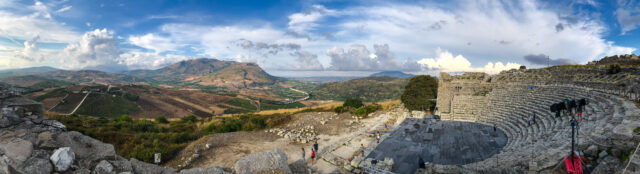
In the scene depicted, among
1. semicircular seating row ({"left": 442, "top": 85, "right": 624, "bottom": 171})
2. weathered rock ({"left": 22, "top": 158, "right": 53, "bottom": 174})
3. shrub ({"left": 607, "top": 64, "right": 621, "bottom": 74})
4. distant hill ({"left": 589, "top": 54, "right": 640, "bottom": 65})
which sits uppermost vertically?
distant hill ({"left": 589, "top": 54, "right": 640, "bottom": 65})

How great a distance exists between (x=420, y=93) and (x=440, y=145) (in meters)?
17.6

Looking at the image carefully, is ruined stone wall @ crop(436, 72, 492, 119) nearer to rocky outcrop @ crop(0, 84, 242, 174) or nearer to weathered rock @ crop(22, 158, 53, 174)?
rocky outcrop @ crop(0, 84, 242, 174)

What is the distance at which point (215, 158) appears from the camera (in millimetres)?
16672

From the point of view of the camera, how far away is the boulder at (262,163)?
5.93 m

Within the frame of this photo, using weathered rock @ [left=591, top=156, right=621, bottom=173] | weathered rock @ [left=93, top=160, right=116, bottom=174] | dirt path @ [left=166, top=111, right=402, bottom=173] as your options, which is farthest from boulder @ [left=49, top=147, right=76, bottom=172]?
weathered rock @ [left=591, top=156, right=621, bottom=173]

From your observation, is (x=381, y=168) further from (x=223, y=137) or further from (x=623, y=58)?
(x=623, y=58)

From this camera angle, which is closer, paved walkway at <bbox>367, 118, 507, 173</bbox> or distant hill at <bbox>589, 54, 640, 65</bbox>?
paved walkway at <bbox>367, 118, 507, 173</bbox>

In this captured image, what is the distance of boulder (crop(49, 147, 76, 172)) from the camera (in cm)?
372

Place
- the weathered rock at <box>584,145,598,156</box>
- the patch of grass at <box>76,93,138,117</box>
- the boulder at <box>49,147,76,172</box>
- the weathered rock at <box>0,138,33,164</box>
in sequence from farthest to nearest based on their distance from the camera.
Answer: the patch of grass at <box>76,93,138,117</box>
the weathered rock at <box>584,145,598,156</box>
the boulder at <box>49,147,76,172</box>
the weathered rock at <box>0,138,33,164</box>

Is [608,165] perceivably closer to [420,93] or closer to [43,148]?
[43,148]

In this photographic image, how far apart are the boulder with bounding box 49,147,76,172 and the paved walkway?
544 inches

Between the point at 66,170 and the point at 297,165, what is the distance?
5230 mm

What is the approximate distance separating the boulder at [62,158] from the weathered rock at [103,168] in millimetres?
367

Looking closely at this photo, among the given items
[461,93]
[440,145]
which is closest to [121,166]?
[440,145]
